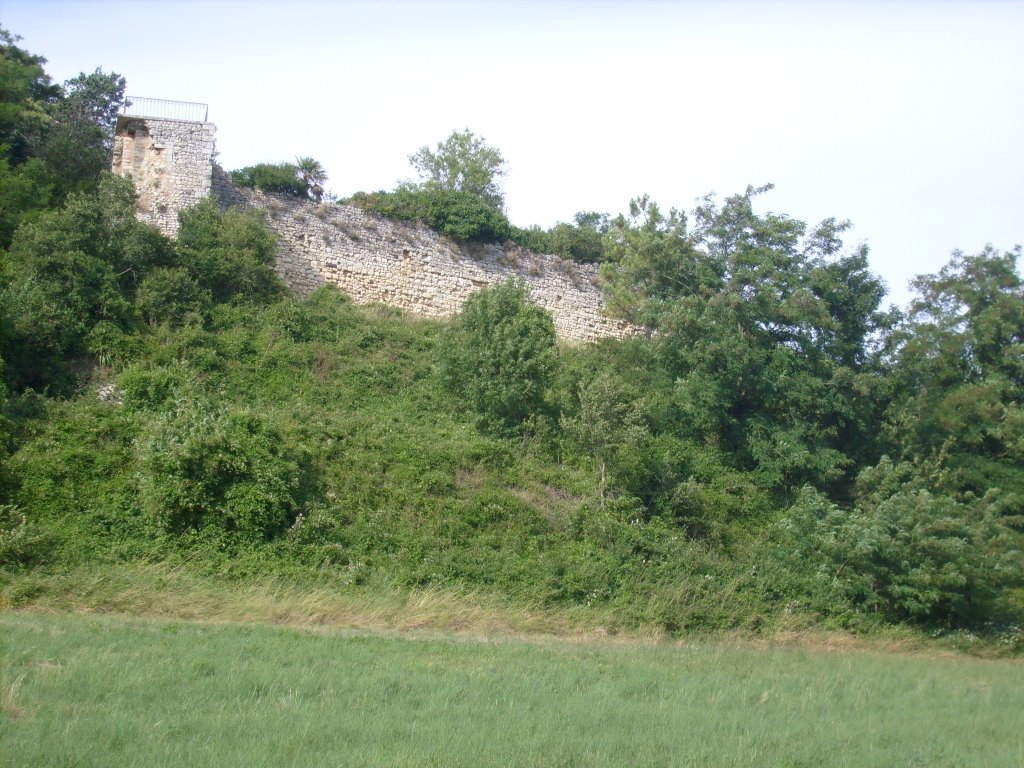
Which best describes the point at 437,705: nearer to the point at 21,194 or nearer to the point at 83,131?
the point at 21,194

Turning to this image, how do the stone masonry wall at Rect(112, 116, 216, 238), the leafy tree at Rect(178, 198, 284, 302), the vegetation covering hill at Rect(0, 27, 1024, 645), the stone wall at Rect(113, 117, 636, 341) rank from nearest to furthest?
the vegetation covering hill at Rect(0, 27, 1024, 645) → the leafy tree at Rect(178, 198, 284, 302) → the stone masonry wall at Rect(112, 116, 216, 238) → the stone wall at Rect(113, 117, 636, 341)

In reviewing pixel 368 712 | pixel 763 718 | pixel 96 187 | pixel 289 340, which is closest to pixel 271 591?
pixel 368 712

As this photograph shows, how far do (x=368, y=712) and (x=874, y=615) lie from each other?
10.6 meters

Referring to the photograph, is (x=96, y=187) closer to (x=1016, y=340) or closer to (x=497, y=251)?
(x=497, y=251)

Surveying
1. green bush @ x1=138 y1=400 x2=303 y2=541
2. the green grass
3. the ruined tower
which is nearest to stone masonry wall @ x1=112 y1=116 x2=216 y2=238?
the ruined tower

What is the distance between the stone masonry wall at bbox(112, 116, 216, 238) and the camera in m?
21.4

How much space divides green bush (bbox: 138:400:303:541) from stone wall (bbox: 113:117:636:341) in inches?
354

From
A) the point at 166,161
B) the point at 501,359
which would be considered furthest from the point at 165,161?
the point at 501,359

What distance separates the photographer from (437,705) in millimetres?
7848

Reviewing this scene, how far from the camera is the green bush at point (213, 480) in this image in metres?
13.1

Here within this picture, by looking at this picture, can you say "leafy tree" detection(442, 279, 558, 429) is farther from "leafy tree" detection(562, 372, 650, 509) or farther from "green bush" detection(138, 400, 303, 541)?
"green bush" detection(138, 400, 303, 541)

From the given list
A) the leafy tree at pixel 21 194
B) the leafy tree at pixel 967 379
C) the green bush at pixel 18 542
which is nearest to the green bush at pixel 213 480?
the green bush at pixel 18 542

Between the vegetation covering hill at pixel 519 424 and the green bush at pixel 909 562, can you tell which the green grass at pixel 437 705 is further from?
the green bush at pixel 909 562

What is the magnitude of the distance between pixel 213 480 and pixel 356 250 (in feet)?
35.7
